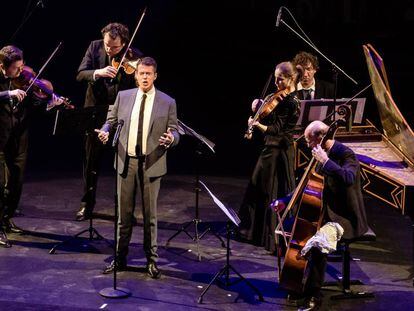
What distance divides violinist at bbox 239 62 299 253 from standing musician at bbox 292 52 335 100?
0.40m

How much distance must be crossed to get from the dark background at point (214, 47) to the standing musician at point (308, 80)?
308 cm

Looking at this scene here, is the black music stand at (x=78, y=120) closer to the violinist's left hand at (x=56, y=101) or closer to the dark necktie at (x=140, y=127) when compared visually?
the dark necktie at (x=140, y=127)

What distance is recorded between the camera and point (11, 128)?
7.09 metres

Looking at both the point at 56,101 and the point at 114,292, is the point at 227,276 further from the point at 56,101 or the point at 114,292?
the point at 56,101

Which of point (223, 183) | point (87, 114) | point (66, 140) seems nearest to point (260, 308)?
point (87, 114)

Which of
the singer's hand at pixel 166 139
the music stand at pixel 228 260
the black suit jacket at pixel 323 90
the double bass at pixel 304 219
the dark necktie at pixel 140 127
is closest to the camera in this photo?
the music stand at pixel 228 260

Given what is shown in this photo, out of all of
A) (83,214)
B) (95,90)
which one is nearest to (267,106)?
(95,90)

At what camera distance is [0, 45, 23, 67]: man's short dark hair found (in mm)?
6766

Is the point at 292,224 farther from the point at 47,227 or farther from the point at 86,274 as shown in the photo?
the point at 47,227

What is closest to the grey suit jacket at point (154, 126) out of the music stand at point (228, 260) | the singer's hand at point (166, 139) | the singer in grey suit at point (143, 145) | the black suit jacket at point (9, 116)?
the singer in grey suit at point (143, 145)

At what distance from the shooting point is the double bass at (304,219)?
18.2 feet

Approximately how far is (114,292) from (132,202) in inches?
34.9

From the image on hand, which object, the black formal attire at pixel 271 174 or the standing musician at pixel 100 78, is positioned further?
the standing musician at pixel 100 78

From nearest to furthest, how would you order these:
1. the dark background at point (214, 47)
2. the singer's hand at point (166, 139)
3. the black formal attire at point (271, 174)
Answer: the singer's hand at point (166, 139), the black formal attire at point (271, 174), the dark background at point (214, 47)
